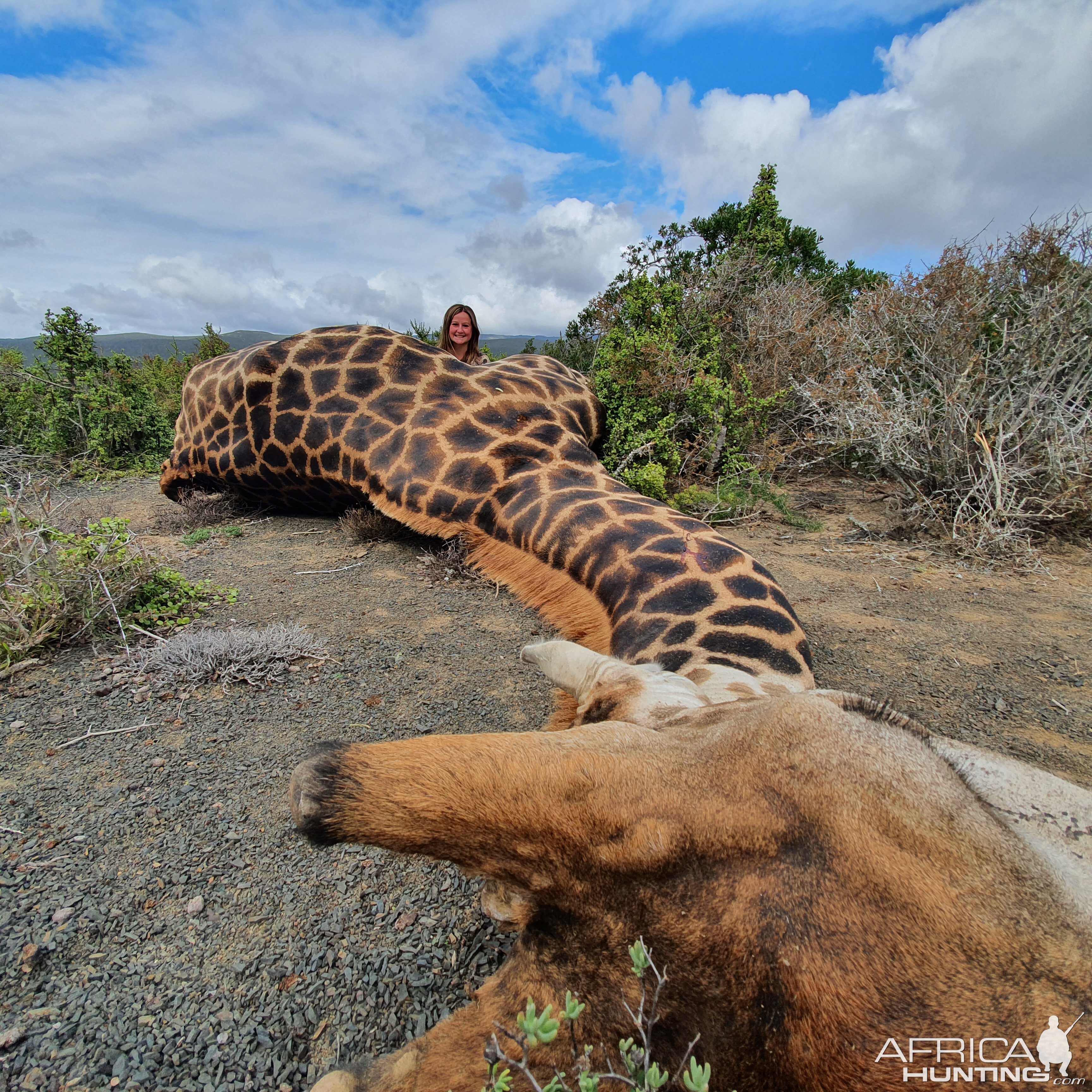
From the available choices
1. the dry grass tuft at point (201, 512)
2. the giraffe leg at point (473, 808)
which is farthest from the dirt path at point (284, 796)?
the dry grass tuft at point (201, 512)

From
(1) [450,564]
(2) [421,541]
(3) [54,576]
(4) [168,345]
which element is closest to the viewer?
(3) [54,576]

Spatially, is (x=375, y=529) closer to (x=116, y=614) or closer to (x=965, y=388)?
(x=116, y=614)

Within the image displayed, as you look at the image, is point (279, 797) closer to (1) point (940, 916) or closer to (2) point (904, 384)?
(1) point (940, 916)

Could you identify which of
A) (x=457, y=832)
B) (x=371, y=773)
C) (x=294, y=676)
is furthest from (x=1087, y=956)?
(x=294, y=676)

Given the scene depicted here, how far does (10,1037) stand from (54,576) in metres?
2.40

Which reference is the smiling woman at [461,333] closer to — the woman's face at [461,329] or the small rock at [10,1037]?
the woman's face at [461,329]

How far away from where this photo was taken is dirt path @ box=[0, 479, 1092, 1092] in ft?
4.80

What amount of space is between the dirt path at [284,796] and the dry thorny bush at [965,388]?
90 centimetres

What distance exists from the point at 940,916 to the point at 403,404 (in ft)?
14.7

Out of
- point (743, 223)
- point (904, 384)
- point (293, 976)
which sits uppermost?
point (743, 223)

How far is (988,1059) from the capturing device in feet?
2.20

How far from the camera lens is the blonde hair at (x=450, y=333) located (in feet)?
23.4

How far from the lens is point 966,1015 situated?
71 cm

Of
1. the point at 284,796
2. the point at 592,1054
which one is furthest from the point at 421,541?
the point at 592,1054
